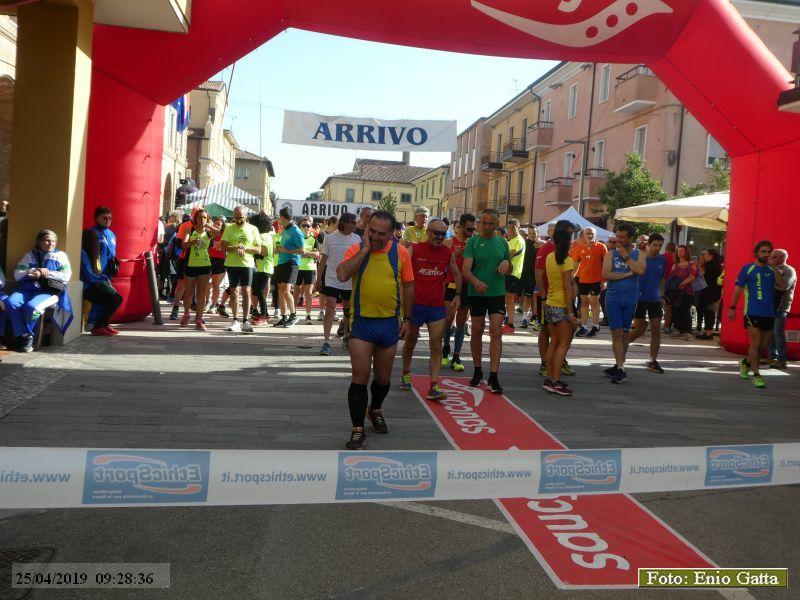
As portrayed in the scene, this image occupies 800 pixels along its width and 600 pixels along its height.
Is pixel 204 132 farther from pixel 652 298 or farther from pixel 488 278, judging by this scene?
pixel 488 278

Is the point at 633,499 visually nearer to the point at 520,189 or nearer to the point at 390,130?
the point at 390,130

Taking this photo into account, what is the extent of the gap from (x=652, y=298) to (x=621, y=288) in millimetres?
959

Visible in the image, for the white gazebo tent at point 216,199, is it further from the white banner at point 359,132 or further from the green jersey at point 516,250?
the green jersey at point 516,250

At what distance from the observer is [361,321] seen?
18.0 ft

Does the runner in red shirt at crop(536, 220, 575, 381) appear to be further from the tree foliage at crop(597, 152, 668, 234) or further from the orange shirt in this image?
the tree foliage at crop(597, 152, 668, 234)

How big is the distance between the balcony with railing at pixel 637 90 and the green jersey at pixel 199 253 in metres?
21.4

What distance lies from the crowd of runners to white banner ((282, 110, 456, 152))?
156cm

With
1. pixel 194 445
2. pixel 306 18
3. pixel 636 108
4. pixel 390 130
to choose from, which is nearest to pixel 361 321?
pixel 194 445

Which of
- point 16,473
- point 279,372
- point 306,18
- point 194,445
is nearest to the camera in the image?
point 16,473

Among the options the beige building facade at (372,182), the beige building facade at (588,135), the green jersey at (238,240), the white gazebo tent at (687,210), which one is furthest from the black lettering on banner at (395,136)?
the beige building facade at (372,182)

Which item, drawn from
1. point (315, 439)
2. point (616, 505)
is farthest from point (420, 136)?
point (616, 505)

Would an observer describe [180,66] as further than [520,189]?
No

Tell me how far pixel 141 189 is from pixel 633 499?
8676mm

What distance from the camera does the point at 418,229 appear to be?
38.4 ft
